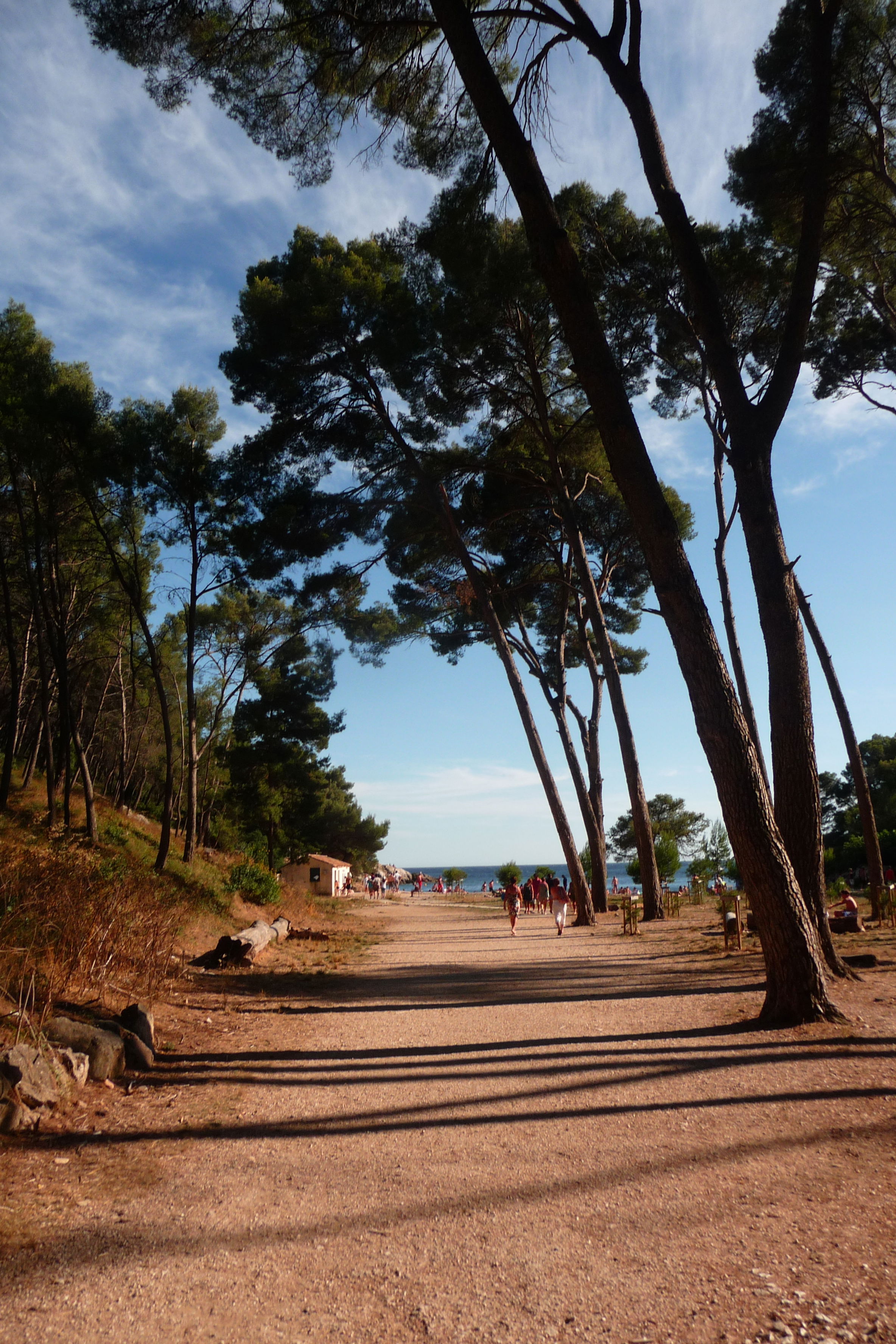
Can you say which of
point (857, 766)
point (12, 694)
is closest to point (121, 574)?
point (12, 694)

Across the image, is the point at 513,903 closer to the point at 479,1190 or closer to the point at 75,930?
the point at 75,930

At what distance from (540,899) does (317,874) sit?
14.0 metres

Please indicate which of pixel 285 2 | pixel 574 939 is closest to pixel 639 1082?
pixel 574 939

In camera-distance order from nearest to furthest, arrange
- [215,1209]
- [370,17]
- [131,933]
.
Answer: [215,1209] → [131,933] → [370,17]

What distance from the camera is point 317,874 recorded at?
3816cm

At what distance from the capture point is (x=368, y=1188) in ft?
10.6

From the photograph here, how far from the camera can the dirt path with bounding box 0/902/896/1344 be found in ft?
7.47

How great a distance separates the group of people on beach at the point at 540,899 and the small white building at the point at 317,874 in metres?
11.6

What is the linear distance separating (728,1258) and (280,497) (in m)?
13.5

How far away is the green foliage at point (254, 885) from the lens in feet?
53.4

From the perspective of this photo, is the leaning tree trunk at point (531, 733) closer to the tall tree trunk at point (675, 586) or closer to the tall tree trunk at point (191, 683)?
the tall tree trunk at point (191, 683)

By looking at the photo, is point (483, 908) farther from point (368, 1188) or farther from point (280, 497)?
point (368, 1188)

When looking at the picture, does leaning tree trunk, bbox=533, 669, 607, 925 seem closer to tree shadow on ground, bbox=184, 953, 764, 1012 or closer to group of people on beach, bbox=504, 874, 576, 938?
group of people on beach, bbox=504, 874, 576, 938

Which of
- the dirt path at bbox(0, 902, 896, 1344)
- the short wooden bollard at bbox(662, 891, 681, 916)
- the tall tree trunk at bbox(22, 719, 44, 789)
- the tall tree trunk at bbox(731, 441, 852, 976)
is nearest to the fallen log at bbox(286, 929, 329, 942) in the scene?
the short wooden bollard at bbox(662, 891, 681, 916)
